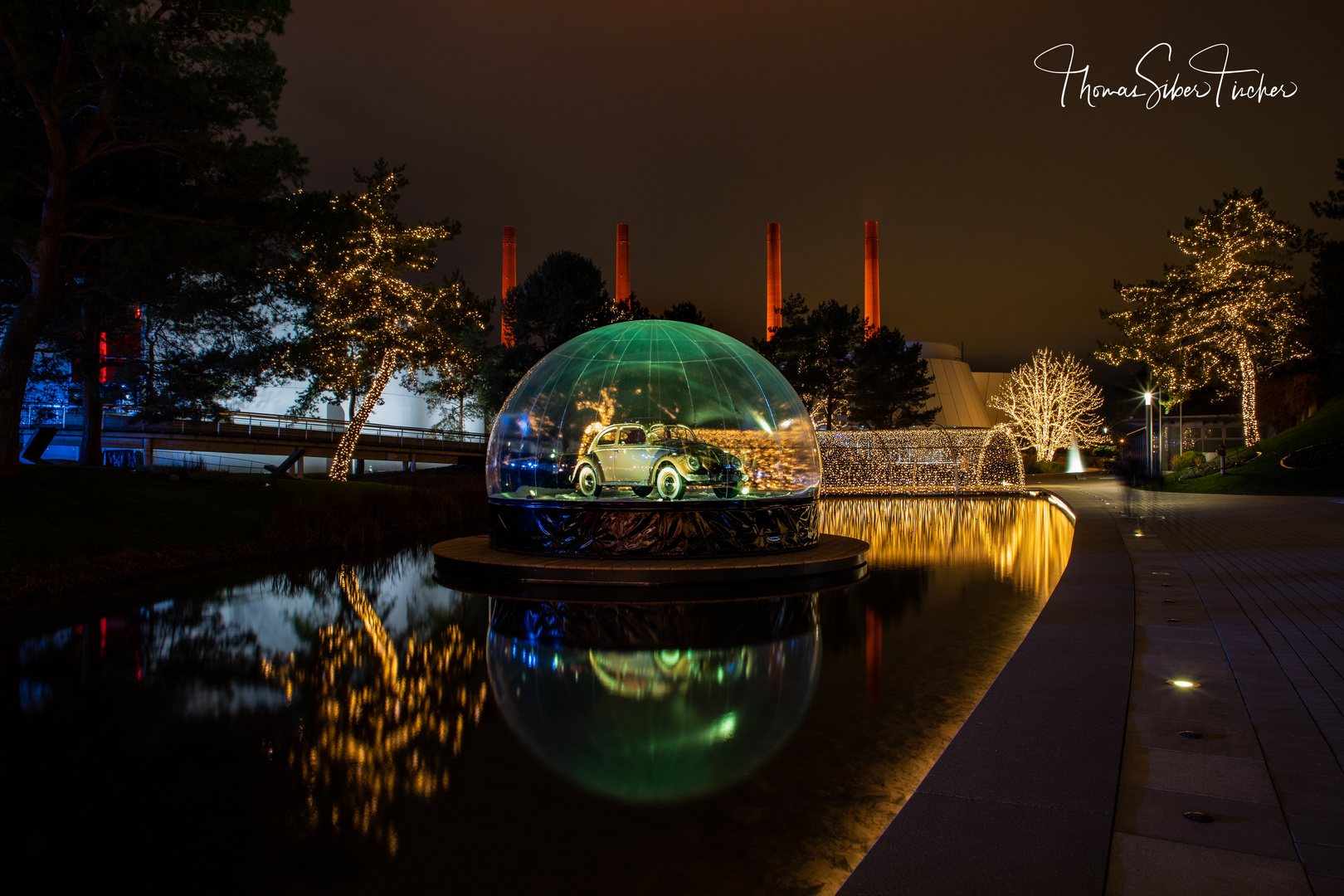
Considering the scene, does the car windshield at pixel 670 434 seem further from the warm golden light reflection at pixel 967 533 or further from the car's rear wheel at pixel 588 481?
the warm golden light reflection at pixel 967 533

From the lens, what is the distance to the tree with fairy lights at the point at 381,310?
76.7ft

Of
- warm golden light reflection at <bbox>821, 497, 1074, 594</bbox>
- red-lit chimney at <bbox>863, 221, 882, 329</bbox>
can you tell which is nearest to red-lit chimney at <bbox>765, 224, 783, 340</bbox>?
red-lit chimney at <bbox>863, 221, 882, 329</bbox>

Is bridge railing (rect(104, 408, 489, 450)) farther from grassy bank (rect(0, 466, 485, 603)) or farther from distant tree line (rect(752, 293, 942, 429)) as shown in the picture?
distant tree line (rect(752, 293, 942, 429))

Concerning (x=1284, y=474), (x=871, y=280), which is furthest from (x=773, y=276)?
(x=1284, y=474)

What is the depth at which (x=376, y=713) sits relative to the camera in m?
5.14

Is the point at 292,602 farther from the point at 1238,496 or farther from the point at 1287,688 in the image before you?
the point at 1238,496

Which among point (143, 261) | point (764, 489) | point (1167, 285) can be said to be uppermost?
point (1167, 285)

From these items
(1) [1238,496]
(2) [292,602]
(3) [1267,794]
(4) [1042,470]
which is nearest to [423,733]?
(3) [1267,794]

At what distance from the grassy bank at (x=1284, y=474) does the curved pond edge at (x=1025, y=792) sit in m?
24.7

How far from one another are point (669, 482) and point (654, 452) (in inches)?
22.1

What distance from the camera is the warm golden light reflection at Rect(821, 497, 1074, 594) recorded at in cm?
1201

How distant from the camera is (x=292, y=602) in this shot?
9477 mm

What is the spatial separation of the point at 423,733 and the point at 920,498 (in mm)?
27546

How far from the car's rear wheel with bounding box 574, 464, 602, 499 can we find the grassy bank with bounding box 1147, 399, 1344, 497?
2321cm
